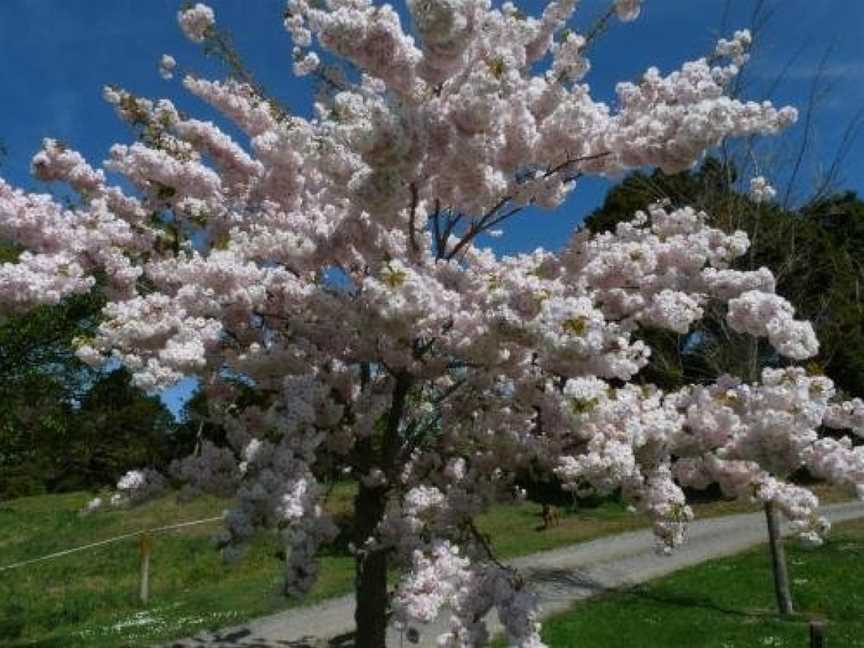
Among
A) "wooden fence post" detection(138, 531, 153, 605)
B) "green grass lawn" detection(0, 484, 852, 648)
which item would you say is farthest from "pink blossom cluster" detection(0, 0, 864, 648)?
"wooden fence post" detection(138, 531, 153, 605)

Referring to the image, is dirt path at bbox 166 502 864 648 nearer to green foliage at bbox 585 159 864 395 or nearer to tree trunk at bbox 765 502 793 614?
tree trunk at bbox 765 502 793 614

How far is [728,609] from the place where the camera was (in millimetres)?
13820

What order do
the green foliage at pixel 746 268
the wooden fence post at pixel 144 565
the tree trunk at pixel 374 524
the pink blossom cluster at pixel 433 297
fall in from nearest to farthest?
the pink blossom cluster at pixel 433 297
the tree trunk at pixel 374 524
the green foliage at pixel 746 268
the wooden fence post at pixel 144 565

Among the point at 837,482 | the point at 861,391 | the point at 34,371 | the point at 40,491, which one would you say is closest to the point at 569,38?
the point at 837,482

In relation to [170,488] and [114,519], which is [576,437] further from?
[114,519]

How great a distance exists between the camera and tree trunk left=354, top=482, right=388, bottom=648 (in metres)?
6.39

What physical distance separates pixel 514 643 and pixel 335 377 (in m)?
2.18

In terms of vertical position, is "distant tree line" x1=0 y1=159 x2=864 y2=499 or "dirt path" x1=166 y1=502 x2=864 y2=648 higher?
"distant tree line" x1=0 y1=159 x2=864 y2=499

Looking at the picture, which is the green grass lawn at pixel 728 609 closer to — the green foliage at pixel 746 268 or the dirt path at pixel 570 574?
the dirt path at pixel 570 574

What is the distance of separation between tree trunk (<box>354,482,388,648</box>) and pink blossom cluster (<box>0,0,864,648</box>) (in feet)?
0.22

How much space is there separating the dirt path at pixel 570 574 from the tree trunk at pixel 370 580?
227 cm

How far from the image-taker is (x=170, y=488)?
6227mm

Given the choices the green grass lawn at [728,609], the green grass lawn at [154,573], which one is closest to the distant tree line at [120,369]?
the green grass lawn at [154,573]

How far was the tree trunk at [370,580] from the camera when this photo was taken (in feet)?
→ 21.0
